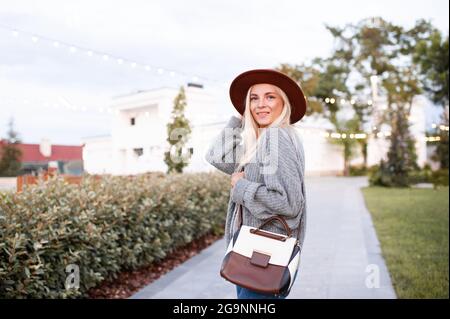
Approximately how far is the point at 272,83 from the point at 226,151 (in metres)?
0.33

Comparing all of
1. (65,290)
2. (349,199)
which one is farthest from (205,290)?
(349,199)

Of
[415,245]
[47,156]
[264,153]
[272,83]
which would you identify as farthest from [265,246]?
[415,245]

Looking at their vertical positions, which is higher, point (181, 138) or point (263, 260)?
point (181, 138)

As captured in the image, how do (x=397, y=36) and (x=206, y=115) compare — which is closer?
(x=206, y=115)

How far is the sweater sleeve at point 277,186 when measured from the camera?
1744mm

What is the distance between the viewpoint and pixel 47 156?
160 inches

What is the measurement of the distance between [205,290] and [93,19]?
2.85 m

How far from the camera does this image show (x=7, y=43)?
2.67 metres

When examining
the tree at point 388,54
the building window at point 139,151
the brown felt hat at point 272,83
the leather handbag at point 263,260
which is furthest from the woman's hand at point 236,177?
the tree at point 388,54

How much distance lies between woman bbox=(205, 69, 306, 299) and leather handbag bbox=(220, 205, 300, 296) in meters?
0.07

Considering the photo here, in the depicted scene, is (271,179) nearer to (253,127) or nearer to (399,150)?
(253,127)

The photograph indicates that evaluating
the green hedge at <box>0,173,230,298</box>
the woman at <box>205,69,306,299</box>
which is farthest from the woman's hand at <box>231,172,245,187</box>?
the green hedge at <box>0,173,230,298</box>

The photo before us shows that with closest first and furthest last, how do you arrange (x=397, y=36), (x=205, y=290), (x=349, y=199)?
1. (x=205, y=290)
2. (x=349, y=199)
3. (x=397, y=36)
